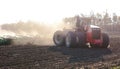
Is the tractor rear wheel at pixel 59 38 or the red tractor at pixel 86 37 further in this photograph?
the tractor rear wheel at pixel 59 38

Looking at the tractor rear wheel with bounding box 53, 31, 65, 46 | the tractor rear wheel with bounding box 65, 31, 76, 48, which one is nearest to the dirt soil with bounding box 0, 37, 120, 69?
the tractor rear wheel with bounding box 65, 31, 76, 48

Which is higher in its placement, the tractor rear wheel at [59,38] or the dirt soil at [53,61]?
the tractor rear wheel at [59,38]

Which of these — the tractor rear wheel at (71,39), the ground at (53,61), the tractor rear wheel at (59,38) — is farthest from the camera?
the tractor rear wheel at (59,38)

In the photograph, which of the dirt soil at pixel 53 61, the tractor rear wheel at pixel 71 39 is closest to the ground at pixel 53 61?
the dirt soil at pixel 53 61

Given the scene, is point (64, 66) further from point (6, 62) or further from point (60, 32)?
point (60, 32)

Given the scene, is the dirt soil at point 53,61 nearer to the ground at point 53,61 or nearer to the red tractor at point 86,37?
the ground at point 53,61

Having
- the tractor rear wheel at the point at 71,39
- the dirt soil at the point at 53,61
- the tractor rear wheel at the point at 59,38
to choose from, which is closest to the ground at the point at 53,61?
the dirt soil at the point at 53,61

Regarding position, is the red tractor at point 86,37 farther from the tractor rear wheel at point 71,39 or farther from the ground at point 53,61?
the ground at point 53,61

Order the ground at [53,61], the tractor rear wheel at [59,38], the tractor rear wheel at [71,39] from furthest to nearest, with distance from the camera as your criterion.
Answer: the tractor rear wheel at [59,38] → the tractor rear wheel at [71,39] → the ground at [53,61]

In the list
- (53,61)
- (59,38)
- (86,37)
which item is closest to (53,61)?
(53,61)

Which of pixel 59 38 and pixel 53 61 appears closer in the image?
pixel 53 61

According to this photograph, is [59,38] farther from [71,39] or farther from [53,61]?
[53,61]

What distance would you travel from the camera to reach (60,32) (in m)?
28.4

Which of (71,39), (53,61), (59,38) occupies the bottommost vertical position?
(53,61)
